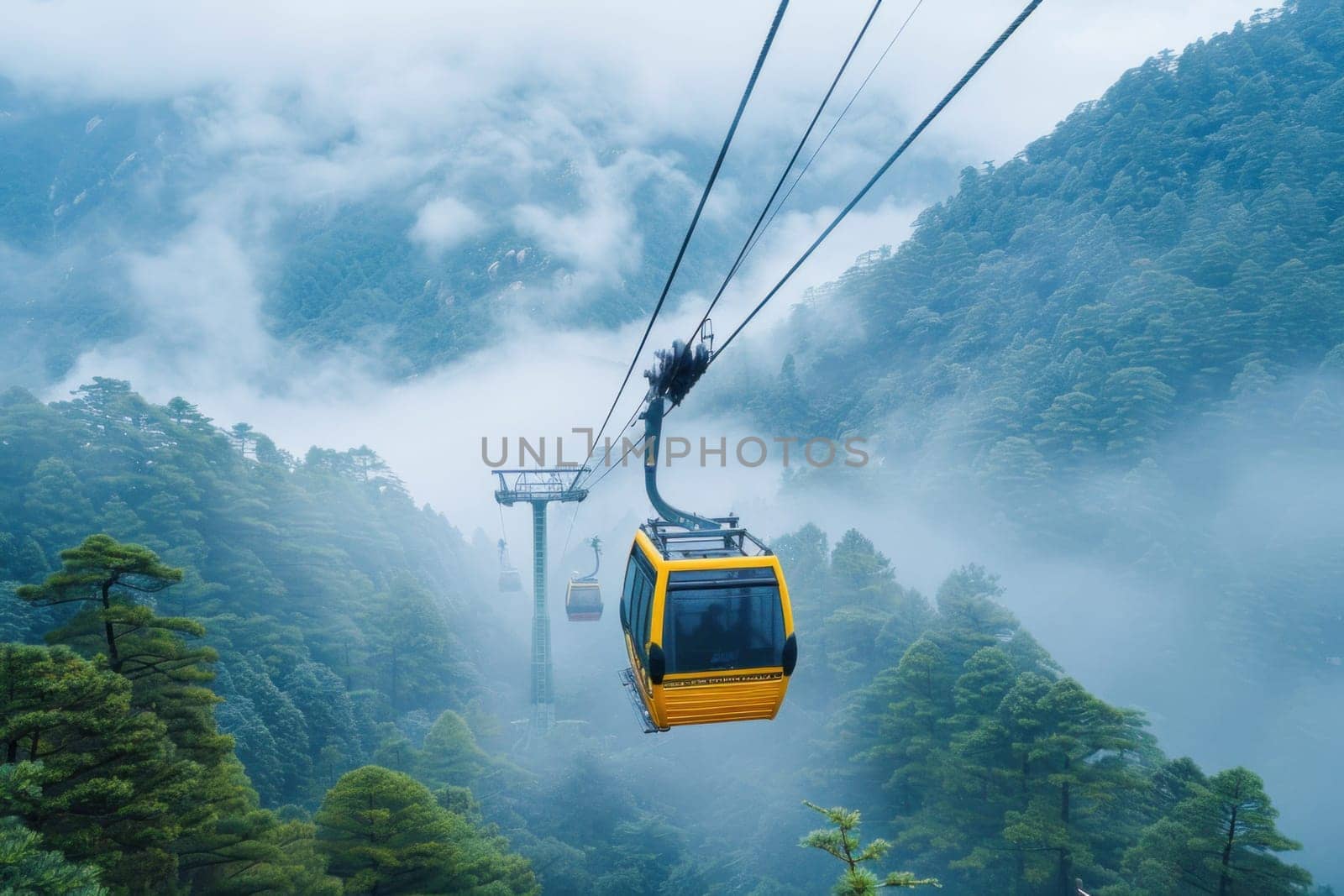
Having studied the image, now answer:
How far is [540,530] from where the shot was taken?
3584 cm

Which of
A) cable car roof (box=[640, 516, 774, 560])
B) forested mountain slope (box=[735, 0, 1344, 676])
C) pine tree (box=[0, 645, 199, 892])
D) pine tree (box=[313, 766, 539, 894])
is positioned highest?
forested mountain slope (box=[735, 0, 1344, 676])

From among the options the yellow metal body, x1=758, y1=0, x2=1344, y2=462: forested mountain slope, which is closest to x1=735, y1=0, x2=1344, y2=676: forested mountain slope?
x1=758, y1=0, x2=1344, y2=462: forested mountain slope

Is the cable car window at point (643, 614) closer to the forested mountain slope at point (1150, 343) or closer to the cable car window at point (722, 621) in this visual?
the cable car window at point (722, 621)

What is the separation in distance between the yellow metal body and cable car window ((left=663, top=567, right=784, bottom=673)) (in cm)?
9

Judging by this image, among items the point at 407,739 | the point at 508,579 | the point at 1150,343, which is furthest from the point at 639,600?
the point at 1150,343

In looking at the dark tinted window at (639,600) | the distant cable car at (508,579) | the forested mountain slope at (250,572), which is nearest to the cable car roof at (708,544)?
the dark tinted window at (639,600)

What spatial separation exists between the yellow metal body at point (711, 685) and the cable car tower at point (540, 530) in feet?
79.1

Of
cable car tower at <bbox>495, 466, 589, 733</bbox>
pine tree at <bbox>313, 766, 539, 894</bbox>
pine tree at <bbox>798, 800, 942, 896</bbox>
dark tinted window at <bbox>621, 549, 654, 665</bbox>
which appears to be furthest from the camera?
cable car tower at <bbox>495, 466, 589, 733</bbox>

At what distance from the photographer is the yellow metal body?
864 cm

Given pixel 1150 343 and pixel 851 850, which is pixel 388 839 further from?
pixel 1150 343

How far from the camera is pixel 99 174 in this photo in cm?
18288

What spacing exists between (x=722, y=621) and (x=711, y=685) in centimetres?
86

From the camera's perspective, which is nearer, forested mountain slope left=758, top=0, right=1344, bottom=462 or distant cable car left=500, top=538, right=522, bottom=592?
distant cable car left=500, top=538, right=522, bottom=592

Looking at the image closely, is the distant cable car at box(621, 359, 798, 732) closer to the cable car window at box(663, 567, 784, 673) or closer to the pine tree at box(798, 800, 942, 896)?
the cable car window at box(663, 567, 784, 673)
